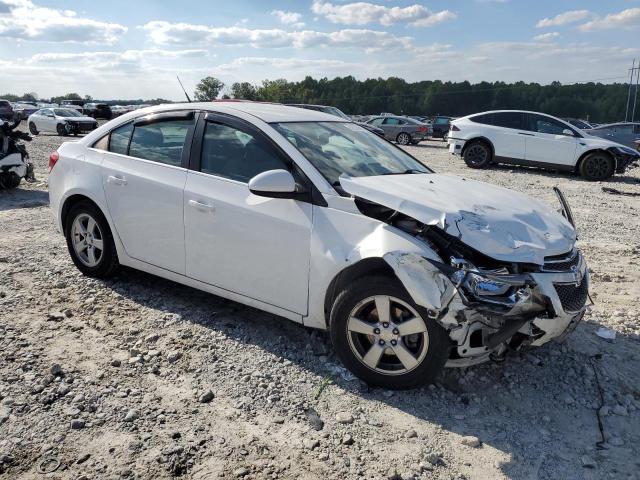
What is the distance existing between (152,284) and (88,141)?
145 centimetres

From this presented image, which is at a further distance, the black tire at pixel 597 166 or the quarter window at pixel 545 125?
the quarter window at pixel 545 125

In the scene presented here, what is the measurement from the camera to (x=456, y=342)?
3.19 m

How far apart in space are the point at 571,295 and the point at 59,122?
2843 cm

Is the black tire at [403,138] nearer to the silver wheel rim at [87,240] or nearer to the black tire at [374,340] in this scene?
the silver wheel rim at [87,240]

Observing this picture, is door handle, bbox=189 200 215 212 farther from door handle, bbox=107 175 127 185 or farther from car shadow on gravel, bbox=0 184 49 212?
car shadow on gravel, bbox=0 184 49 212

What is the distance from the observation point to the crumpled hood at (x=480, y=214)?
3205mm

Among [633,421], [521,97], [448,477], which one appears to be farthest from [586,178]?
[521,97]

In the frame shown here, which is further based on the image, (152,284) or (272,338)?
(152,284)

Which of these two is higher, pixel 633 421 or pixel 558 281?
pixel 558 281

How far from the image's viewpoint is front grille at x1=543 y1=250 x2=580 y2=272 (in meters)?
3.34

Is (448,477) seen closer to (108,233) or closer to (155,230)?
(155,230)

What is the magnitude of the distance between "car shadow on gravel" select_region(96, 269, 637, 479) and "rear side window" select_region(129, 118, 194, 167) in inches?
49.8

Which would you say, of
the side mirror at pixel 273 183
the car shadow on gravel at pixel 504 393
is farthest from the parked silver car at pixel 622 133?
the side mirror at pixel 273 183

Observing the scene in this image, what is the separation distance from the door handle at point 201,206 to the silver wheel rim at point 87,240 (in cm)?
129
